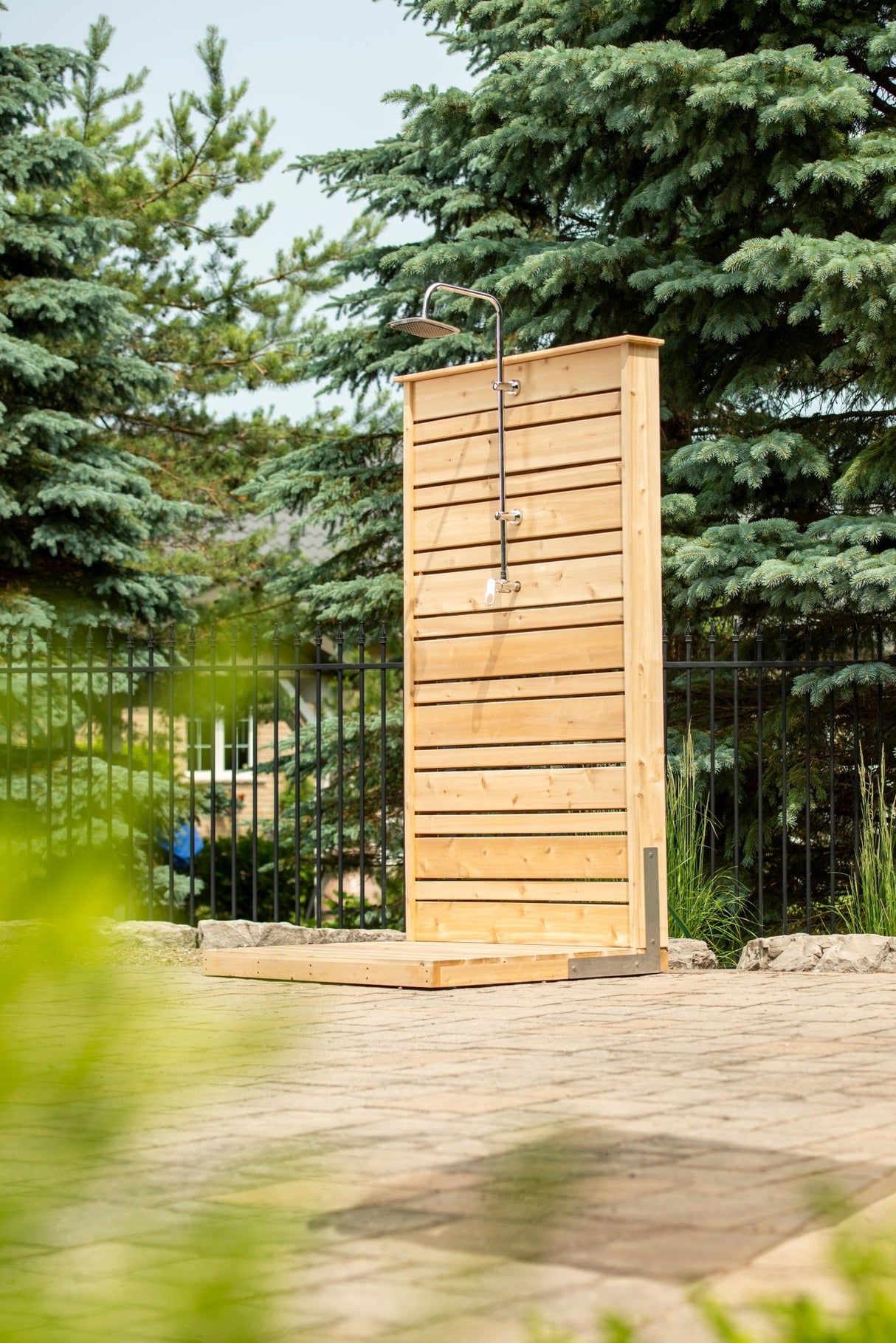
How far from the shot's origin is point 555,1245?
177 cm

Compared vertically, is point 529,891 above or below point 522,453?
below

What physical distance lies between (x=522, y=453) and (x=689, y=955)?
2.58 m

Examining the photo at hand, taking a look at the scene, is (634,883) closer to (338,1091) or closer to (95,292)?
(338,1091)

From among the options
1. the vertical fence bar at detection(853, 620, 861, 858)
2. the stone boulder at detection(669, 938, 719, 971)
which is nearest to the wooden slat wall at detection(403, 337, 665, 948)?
the stone boulder at detection(669, 938, 719, 971)

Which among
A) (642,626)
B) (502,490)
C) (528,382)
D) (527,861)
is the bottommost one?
(527,861)

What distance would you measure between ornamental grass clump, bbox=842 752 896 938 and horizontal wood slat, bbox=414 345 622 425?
244 cm

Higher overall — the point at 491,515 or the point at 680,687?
the point at 491,515

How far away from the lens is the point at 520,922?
722cm

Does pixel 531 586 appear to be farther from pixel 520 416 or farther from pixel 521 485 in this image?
pixel 520 416

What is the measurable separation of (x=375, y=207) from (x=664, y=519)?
396 cm

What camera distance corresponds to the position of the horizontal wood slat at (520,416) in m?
7.11

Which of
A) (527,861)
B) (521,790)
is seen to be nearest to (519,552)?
(521,790)

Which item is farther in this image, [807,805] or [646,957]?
[807,805]

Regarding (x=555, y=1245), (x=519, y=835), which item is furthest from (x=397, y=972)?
(x=555, y=1245)
